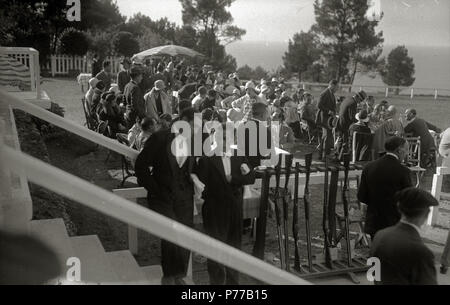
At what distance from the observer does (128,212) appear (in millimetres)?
2182

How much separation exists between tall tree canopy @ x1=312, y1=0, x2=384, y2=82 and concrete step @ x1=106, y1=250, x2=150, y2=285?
3215 centimetres

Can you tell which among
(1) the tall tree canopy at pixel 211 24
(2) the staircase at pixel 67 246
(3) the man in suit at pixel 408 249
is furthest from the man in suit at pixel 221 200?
(1) the tall tree canopy at pixel 211 24

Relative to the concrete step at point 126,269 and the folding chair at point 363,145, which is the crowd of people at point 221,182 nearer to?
the folding chair at point 363,145

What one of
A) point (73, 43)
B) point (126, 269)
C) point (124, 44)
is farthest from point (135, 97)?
point (124, 44)

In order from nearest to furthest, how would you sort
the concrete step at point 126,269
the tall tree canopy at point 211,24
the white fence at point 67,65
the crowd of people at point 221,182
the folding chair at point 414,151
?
the crowd of people at point 221,182, the concrete step at point 126,269, the folding chair at point 414,151, the white fence at point 67,65, the tall tree canopy at point 211,24

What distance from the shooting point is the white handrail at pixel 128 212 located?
78.2 inches

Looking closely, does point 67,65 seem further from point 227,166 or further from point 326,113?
point 227,166

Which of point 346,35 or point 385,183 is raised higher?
point 346,35

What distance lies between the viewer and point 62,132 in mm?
10812

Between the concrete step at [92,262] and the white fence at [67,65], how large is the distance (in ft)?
59.3

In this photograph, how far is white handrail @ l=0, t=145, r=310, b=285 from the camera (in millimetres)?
1987

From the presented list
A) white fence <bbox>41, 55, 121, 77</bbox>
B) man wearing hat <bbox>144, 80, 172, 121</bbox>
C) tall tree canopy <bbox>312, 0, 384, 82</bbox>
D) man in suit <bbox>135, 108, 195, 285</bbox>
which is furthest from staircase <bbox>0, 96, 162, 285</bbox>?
tall tree canopy <bbox>312, 0, 384, 82</bbox>

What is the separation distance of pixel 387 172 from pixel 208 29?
85.9 ft

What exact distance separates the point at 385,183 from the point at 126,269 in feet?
7.57
